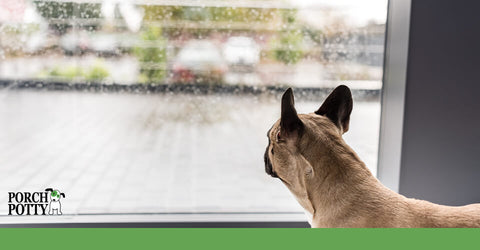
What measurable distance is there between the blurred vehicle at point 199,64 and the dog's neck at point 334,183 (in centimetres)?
154

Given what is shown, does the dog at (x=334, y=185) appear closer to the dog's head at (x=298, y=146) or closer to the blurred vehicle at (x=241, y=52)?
the dog's head at (x=298, y=146)

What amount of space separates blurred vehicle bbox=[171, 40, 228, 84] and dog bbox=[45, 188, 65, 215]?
1038mm

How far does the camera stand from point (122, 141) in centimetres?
296

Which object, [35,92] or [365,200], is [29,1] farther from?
[365,200]

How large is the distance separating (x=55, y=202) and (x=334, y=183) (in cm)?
206

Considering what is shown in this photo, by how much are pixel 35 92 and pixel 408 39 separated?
2.28m

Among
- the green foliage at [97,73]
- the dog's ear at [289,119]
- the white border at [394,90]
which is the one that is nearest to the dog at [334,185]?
the dog's ear at [289,119]

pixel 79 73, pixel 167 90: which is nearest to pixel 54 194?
pixel 79 73

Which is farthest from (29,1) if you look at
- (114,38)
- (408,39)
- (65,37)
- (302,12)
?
(408,39)

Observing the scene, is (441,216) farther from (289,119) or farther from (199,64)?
(199,64)

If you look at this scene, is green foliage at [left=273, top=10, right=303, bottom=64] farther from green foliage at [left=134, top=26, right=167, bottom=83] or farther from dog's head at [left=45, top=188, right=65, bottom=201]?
dog's head at [left=45, top=188, right=65, bottom=201]

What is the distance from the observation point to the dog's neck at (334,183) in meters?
1.43

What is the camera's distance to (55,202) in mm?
2844

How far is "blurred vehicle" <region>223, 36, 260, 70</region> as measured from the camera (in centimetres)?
287
